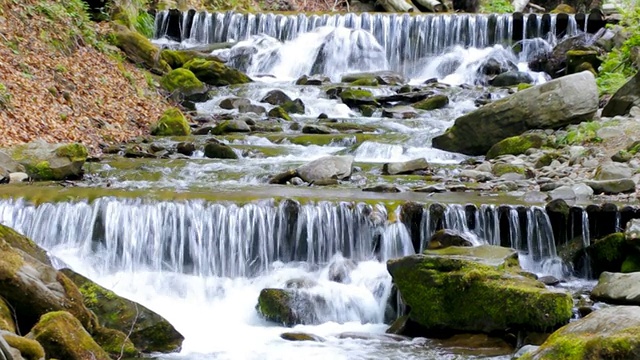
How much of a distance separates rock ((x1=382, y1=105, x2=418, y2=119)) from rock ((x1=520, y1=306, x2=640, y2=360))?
12.9 metres

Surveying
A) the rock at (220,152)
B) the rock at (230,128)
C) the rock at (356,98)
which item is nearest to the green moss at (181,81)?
the rock at (230,128)

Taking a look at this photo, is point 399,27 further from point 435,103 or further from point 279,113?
point 279,113

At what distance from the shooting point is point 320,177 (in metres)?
12.8

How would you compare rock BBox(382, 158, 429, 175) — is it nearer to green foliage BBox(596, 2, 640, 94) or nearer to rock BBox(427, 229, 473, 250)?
rock BBox(427, 229, 473, 250)

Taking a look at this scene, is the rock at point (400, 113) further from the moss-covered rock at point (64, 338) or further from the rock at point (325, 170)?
the moss-covered rock at point (64, 338)

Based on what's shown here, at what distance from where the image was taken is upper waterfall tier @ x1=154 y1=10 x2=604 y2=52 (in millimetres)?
25406

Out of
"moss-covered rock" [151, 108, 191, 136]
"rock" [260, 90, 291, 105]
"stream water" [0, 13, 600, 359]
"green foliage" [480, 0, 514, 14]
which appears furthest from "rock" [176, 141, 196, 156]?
"green foliage" [480, 0, 514, 14]

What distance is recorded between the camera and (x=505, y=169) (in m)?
13.2

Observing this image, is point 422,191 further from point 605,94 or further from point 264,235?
point 605,94

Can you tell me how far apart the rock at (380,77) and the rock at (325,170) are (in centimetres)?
970

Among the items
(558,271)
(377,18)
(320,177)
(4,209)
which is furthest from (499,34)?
(4,209)

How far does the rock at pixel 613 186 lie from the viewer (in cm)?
1138

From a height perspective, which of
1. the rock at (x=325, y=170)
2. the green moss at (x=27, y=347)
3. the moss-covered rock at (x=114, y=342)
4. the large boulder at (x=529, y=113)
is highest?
the large boulder at (x=529, y=113)

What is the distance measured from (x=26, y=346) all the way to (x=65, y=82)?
11.5 metres
